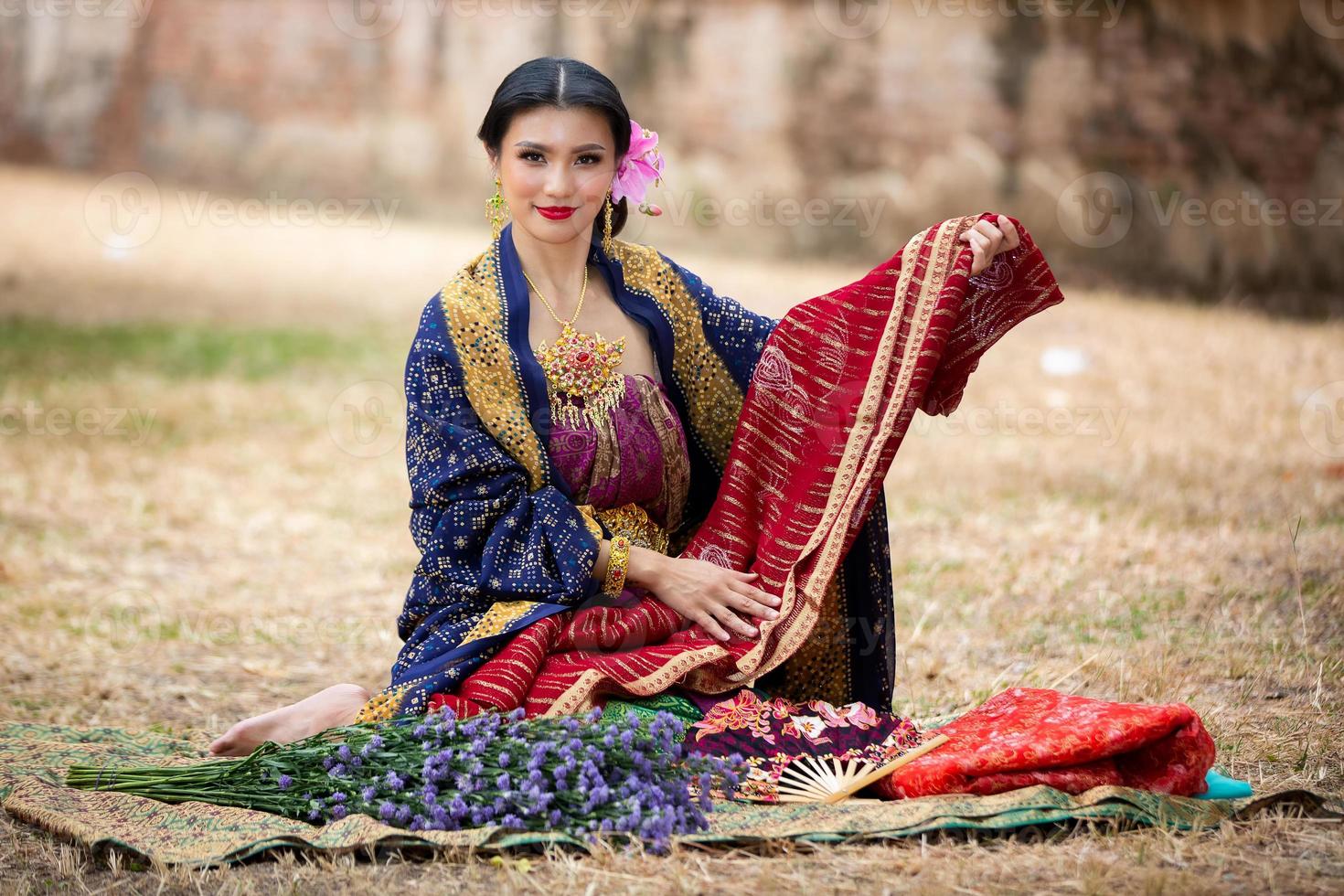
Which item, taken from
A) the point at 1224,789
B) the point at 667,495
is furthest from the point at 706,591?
the point at 1224,789

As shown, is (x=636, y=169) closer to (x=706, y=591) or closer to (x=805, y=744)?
(x=706, y=591)

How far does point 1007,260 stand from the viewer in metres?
3.15

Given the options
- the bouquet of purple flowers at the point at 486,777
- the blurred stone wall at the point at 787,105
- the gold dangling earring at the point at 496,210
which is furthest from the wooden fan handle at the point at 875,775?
the blurred stone wall at the point at 787,105

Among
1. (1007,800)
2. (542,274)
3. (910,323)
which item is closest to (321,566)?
(542,274)

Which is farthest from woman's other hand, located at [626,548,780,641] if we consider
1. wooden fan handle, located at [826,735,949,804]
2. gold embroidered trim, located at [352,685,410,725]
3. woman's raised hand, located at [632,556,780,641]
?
gold embroidered trim, located at [352,685,410,725]

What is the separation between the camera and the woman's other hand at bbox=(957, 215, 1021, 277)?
10.1ft

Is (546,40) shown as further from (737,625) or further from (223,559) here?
(737,625)

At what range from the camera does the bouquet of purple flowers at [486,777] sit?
262cm

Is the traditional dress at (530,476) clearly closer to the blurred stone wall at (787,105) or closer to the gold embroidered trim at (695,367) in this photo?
the gold embroidered trim at (695,367)

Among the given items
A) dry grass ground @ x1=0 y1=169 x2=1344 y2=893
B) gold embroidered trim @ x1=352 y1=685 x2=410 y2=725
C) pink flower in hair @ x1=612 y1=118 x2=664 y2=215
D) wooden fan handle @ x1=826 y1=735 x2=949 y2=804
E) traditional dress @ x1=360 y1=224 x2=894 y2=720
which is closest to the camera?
dry grass ground @ x1=0 y1=169 x2=1344 y2=893

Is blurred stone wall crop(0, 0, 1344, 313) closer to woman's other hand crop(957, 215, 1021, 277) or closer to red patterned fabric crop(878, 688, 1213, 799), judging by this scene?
woman's other hand crop(957, 215, 1021, 277)

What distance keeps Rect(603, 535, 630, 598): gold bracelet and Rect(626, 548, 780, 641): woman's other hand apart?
0.07 ft

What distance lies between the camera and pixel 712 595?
3115 millimetres

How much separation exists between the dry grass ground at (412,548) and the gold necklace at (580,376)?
1092mm
